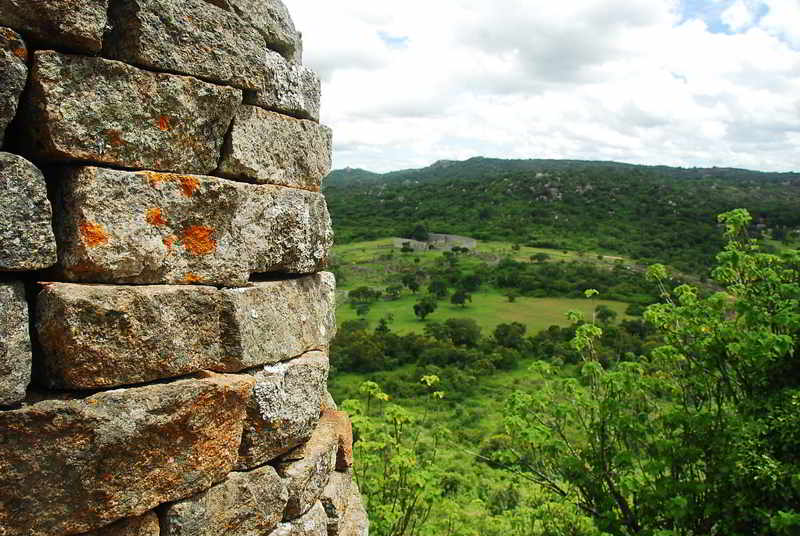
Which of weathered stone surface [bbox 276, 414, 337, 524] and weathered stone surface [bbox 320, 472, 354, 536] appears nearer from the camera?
weathered stone surface [bbox 276, 414, 337, 524]

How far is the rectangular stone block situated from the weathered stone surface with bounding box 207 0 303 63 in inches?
65.1

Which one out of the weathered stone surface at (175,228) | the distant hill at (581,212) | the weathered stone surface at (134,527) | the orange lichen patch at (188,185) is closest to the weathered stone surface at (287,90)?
the weathered stone surface at (175,228)

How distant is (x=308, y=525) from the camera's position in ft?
12.5

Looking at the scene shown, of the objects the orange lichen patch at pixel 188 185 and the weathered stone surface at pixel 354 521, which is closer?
the orange lichen patch at pixel 188 185

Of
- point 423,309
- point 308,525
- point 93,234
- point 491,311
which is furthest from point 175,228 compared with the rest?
point 491,311

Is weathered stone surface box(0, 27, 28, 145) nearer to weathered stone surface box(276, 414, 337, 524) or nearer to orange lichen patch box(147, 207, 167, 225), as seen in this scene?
orange lichen patch box(147, 207, 167, 225)

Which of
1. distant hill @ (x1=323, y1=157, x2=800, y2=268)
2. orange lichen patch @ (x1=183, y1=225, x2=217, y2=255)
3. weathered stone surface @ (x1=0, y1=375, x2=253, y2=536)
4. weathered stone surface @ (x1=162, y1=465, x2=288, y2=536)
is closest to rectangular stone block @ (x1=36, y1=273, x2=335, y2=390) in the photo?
weathered stone surface @ (x1=0, y1=375, x2=253, y2=536)

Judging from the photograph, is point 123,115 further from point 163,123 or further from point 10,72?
point 10,72

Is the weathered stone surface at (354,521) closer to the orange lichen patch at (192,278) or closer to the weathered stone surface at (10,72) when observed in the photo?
the orange lichen patch at (192,278)

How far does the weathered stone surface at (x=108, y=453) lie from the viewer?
8.45 feet

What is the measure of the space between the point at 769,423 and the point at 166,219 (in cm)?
669

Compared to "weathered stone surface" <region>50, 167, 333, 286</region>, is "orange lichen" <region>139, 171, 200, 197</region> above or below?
above

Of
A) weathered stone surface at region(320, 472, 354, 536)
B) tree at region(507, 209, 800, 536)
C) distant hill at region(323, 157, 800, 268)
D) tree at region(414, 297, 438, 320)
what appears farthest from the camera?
distant hill at region(323, 157, 800, 268)

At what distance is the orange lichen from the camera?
3.02 m
